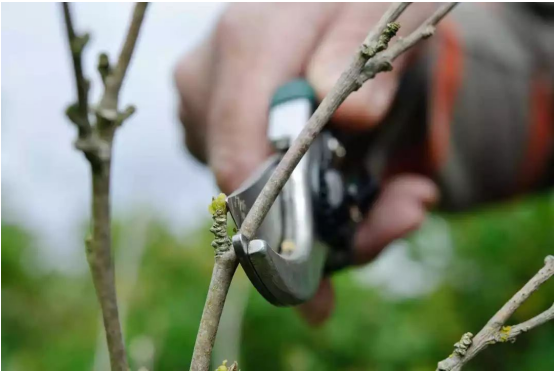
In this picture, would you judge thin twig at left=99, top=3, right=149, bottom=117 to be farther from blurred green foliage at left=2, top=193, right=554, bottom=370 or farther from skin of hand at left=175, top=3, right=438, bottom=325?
blurred green foliage at left=2, top=193, right=554, bottom=370

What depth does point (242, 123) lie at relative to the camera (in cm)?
58

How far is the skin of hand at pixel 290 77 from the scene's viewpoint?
1.79 feet

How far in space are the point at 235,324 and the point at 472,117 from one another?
1.60 feet

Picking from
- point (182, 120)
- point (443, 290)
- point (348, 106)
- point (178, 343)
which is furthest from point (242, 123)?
point (443, 290)

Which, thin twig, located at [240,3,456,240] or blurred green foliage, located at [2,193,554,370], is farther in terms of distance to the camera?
blurred green foliage, located at [2,193,554,370]

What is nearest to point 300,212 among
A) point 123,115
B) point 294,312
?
point 123,115

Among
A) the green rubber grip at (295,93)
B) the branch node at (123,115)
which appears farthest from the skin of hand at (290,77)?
the branch node at (123,115)

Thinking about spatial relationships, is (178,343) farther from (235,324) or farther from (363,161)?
(363,161)

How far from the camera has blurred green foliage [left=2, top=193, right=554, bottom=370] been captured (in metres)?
1.14

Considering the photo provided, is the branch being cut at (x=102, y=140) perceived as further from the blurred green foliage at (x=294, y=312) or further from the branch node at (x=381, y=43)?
the blurred green foliage at (x=294, y=312)

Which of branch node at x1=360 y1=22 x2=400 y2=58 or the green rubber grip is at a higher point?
branch node at x1=360 y1=22 x2=400 y2=58

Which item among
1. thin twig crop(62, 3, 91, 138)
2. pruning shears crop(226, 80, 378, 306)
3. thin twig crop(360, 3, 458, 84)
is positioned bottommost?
pruning shears crop(226, 80, 378, 306)

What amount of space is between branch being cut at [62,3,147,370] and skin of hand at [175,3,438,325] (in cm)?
24

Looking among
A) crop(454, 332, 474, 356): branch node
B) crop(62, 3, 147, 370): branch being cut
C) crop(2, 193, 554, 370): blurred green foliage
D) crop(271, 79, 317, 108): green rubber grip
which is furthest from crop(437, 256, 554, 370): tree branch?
crop(2, 193, 554, 370): blurred green foliage
